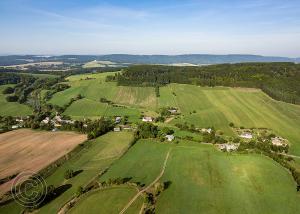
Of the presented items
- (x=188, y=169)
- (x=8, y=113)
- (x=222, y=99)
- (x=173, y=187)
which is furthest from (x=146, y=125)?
(x=8, y=113)

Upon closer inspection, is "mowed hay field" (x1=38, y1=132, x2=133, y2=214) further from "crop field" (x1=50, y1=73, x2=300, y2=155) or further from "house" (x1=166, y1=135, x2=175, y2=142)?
"crop field" (x1=50, y1=73, x2=300, y2=155)

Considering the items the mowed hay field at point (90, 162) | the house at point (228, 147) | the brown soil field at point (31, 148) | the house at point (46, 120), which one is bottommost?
the house at point (46, 120)

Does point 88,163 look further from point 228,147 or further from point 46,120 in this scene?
point 46,120

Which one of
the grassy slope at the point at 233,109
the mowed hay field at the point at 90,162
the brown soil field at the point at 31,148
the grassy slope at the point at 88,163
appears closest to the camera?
the grassy slope at the point at 88,163

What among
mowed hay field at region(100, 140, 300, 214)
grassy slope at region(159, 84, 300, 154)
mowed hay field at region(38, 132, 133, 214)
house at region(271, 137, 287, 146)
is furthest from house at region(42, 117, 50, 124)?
house at region(271, 137, 287, 146)

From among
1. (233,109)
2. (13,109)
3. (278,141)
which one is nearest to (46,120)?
(13,109)

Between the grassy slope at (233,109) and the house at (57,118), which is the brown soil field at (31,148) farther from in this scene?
the grassy slope at (233,109)

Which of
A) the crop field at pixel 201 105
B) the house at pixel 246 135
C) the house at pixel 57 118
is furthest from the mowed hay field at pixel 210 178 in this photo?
the house at pixel 57 118

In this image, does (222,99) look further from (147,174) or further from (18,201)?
(18,201)
